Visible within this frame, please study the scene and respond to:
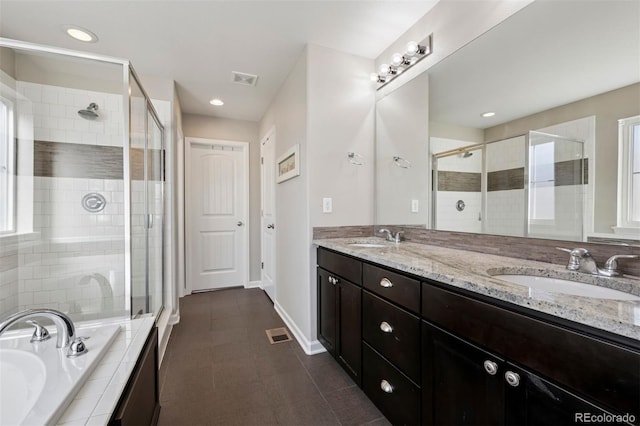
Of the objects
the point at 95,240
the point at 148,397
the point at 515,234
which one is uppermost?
the point at 515,234

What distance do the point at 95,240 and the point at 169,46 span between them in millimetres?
1816

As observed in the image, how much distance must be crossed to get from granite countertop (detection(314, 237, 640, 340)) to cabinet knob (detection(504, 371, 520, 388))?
8.4 inches

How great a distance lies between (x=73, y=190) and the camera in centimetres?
233

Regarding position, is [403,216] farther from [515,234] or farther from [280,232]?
[280,232]

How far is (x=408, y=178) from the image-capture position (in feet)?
6.75

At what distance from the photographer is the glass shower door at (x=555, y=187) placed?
3.68 ft

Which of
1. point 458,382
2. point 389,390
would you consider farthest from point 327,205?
point 458,382

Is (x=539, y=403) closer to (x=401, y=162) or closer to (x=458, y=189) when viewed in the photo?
(x=458, y=189)

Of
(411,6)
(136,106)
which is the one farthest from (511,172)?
(136,106)

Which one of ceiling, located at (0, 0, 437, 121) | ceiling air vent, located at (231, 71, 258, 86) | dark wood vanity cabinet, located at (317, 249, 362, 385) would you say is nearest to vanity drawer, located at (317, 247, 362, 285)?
dark wood vanity cabinet, located at (317, 249, 362, 385)

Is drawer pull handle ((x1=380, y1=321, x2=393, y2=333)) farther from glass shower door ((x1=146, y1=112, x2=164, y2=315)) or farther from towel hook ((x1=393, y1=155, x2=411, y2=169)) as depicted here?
glass shower door ((x1=146, y1=112, x2=164, y2=315))

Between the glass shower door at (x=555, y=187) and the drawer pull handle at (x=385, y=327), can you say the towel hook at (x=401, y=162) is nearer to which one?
the glass shower door at (x=555, y=187)

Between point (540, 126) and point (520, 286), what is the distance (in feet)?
2.93

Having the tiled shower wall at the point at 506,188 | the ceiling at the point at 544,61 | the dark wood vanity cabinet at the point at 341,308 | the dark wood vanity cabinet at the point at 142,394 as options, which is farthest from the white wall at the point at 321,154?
the dark wood vanity cabinet at the point at 142,394
